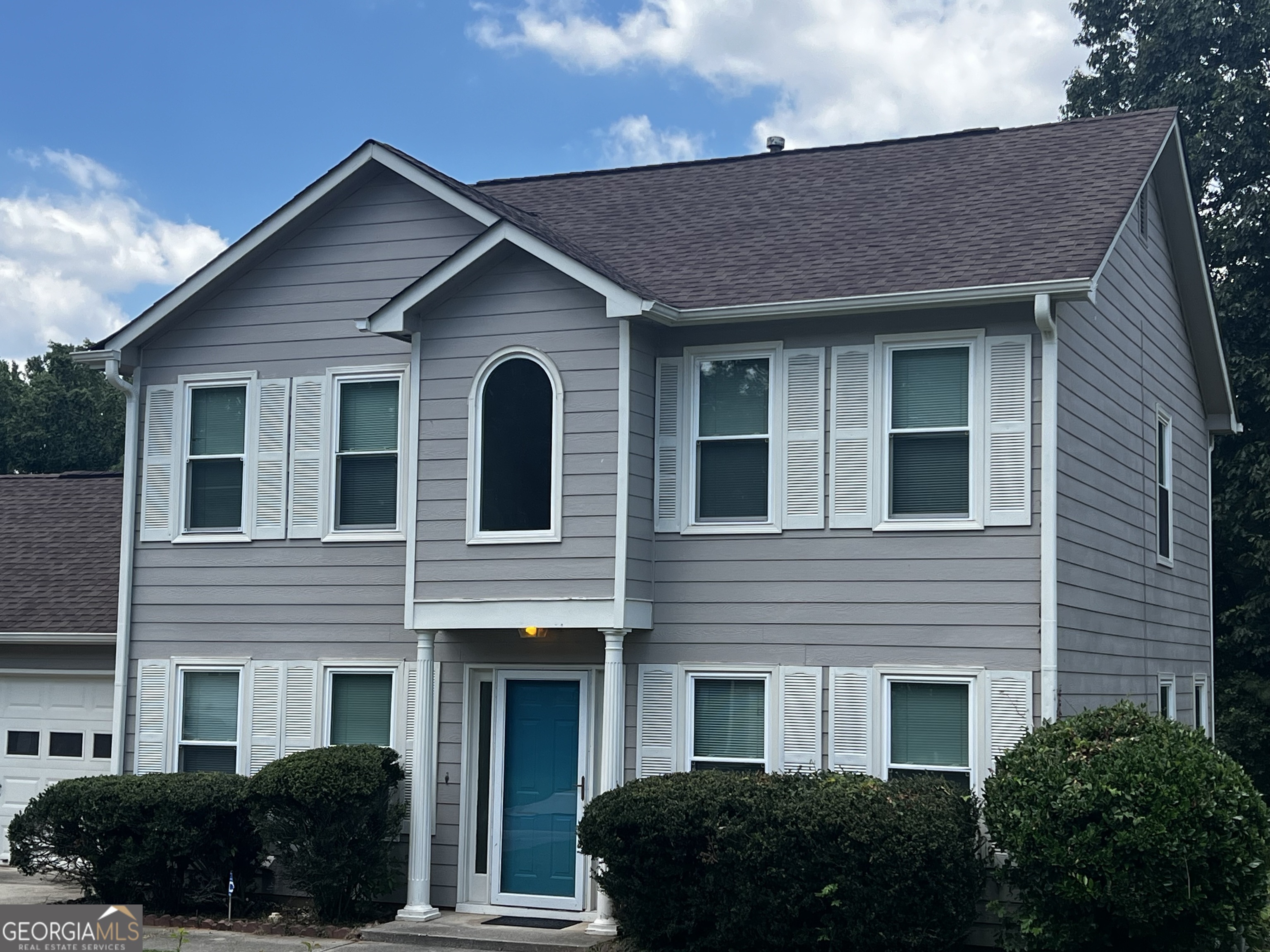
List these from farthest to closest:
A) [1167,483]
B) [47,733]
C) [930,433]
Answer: [47,733]
[1167,483]
[930,433]

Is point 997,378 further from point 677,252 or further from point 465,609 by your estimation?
point 465,609

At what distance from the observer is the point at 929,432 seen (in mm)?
12438

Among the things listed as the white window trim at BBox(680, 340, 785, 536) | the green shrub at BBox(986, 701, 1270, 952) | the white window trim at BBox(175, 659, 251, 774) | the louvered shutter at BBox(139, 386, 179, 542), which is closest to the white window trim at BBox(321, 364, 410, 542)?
the white window trim at BBox(175, 659, 251, 774)

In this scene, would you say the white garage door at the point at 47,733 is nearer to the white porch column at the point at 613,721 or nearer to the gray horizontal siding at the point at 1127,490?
the white porch column at the point at 613,721

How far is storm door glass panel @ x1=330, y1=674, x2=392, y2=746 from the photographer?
14.0 m

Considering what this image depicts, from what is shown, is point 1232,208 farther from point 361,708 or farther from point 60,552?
point 60,552

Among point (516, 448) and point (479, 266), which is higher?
point (479, 266)

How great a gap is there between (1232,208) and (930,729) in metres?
17.4

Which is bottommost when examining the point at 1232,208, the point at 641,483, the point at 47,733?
the point at 47,733

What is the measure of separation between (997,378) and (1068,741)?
3.04m

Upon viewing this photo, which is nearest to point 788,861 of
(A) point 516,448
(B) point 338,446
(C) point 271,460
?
Answer: (A) point 516,448

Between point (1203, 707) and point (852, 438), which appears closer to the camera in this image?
point (852, 438)

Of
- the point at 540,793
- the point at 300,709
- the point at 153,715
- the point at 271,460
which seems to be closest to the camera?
the point at 540,793

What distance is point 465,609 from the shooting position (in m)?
13.1
